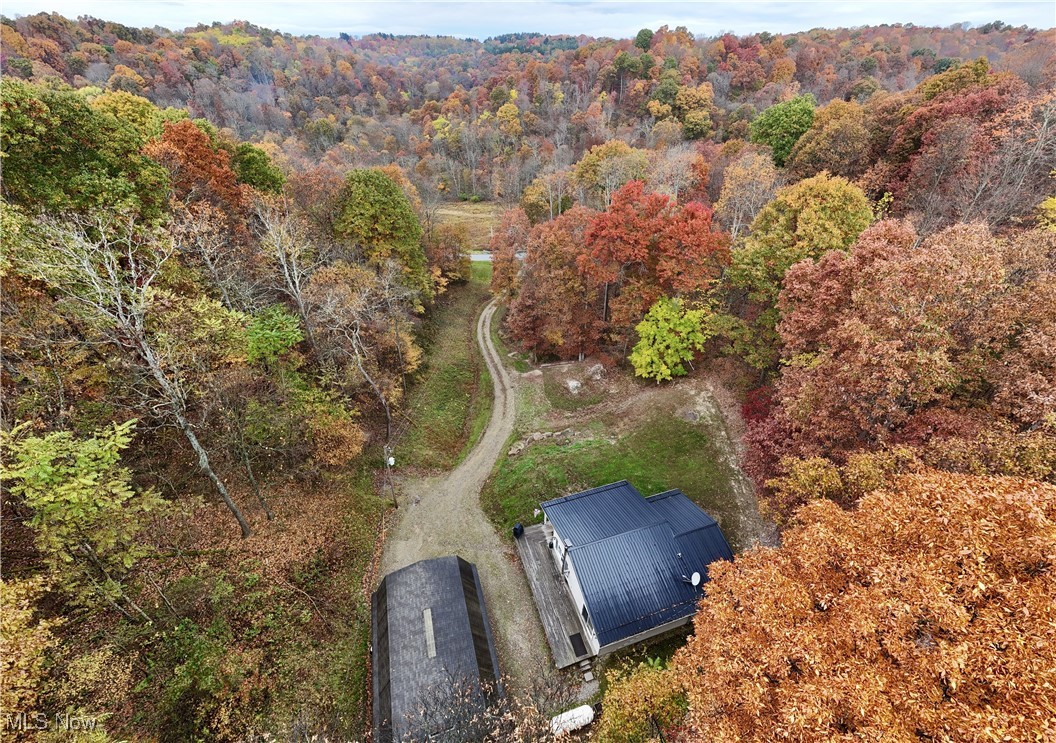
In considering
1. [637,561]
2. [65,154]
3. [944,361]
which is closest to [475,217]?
[65,154]

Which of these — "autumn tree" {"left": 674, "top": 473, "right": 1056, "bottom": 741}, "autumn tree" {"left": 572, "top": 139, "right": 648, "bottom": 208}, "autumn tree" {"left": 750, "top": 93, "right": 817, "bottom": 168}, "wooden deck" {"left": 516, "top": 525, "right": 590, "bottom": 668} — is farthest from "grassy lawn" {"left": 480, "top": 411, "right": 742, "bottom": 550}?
"autumn tree" {"left": 750, "top": 93, "right": 817, "bottom": 168}

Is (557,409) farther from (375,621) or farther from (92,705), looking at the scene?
(92,705)

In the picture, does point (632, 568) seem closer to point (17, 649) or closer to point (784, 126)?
point (17, 649)

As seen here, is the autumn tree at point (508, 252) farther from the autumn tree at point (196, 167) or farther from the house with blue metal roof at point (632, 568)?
the house with blue metal roof at point (632, 568)

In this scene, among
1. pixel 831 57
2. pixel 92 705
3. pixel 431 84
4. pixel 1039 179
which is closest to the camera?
pixel 92 705

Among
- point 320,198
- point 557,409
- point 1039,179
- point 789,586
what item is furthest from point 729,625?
point 320,198

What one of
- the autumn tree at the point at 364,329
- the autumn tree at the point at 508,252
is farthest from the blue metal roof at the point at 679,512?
the autumn tree at the point at 508,252

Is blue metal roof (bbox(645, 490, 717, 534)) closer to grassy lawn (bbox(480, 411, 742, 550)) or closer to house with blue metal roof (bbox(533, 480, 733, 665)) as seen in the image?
house with blue metal roof (bbox(533, 480, 733, 665))
